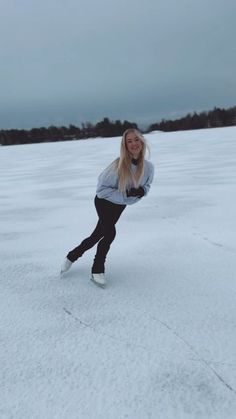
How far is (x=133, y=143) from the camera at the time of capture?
3.03 meters

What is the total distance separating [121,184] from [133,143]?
1.00 ft

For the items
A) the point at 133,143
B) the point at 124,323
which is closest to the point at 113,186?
the point at 133,143

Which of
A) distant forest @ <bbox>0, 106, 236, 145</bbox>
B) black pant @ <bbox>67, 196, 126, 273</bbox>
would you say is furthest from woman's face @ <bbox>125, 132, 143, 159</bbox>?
distant forest @ <bbox>0, 106, 236, 145</bbox>

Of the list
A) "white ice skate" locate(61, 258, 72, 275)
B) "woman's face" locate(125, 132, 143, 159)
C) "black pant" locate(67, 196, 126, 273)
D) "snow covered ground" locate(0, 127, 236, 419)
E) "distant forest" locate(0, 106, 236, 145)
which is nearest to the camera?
"snow covered ground" locate(0, 127, 236, 419)

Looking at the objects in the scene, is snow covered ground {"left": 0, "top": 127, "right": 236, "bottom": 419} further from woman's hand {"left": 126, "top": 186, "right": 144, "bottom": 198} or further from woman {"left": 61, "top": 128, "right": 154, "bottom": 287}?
woman's hand {"left": 126, "top": 186, "right": 144, "bottom": 198}

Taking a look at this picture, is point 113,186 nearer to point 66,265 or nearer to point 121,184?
point 121,184

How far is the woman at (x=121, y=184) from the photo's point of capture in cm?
305

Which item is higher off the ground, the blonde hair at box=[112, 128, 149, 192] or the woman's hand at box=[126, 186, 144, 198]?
the blonde hair at box=[112, 128, 149, 192]

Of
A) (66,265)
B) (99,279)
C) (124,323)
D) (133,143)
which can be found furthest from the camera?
(66,265)

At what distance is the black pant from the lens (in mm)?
3209

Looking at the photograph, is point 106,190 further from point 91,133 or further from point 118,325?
point 91,133

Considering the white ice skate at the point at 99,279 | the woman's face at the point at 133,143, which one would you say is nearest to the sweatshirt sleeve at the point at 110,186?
the woman's face at the point at 133,143

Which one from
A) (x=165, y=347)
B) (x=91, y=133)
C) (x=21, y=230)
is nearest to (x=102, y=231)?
(x=165, y=347)

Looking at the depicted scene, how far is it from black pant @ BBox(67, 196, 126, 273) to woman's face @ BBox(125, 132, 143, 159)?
431 millimetres
